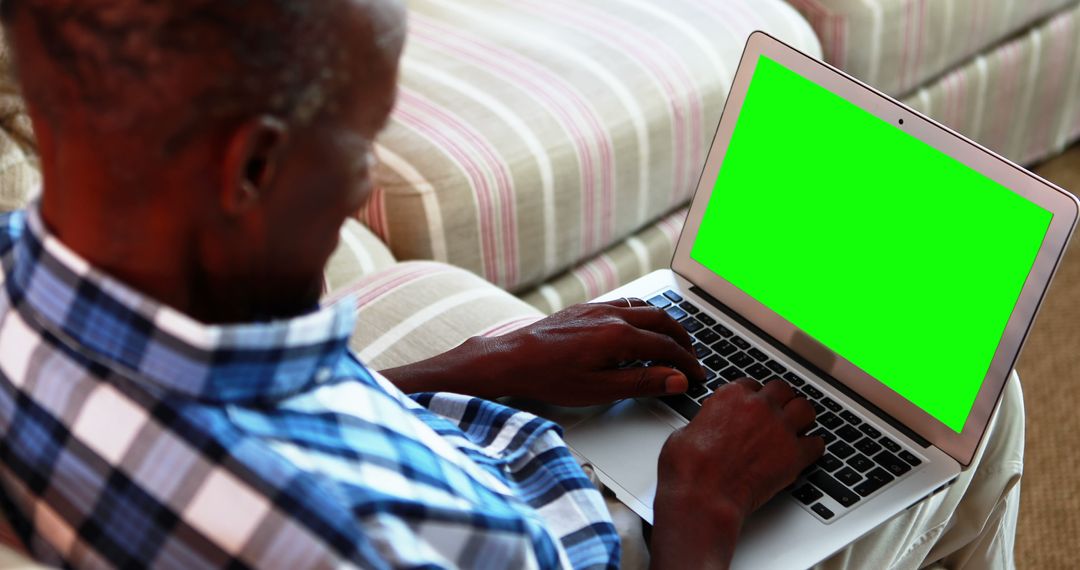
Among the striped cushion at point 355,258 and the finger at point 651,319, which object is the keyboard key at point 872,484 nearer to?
the finger at point 651,319

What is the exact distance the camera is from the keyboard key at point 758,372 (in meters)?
0.99

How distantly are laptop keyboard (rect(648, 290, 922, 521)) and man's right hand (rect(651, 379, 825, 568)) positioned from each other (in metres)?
0.03

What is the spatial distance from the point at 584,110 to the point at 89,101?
39.8 inches

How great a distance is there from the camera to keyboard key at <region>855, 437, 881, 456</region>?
900 mm

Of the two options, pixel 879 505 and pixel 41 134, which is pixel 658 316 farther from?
pixel 41 134

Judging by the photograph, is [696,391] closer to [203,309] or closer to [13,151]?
[203,309]

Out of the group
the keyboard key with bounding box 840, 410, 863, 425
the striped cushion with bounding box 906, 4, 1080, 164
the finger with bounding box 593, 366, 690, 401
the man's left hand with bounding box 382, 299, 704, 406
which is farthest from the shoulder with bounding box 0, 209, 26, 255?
the striped cushion with bounding box 906, 4, 1080, 164

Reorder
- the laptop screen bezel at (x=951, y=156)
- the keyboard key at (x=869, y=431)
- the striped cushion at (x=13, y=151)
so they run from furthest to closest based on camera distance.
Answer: the striped cushion at (x=13, y=151)
the keyboard key at (x=869, y=431)
the laptop screen bezel at (x=951, y=156)

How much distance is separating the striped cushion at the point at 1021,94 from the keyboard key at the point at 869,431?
3.74 feet

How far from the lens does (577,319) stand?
94 cm

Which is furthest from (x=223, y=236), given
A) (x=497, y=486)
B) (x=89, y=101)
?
(x=497, y=486)

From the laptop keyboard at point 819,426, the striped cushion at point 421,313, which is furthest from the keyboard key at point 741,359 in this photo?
the striped cushion at point 421,313

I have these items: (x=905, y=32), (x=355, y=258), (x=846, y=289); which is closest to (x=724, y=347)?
(x=846, y=289)

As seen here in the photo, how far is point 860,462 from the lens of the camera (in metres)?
0.89
